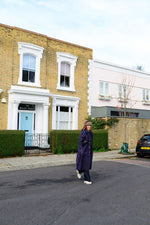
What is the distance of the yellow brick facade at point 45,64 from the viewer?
14016mm

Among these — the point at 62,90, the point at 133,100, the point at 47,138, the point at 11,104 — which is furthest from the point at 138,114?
the point at 11,104

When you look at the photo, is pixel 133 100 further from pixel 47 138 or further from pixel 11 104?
pixel 11 104

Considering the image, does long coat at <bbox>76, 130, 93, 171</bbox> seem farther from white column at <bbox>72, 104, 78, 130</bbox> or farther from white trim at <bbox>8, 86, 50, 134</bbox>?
white column at <bbox>72, 104, 78, 130</bbox>

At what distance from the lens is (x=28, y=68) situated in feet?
49.1

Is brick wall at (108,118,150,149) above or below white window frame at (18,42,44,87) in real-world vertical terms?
below

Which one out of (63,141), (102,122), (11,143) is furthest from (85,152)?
(102,122)

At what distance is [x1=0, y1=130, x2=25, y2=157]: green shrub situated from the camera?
11.3m

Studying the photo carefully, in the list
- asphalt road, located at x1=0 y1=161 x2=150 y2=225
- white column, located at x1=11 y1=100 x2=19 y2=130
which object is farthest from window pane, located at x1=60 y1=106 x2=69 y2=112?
asphalt road, located at x1=0 y1=161 x2=150 y2=225

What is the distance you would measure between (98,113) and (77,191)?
11304 millimetres

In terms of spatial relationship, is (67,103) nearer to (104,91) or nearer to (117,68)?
(104,91)

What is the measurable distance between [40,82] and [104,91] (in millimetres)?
5701

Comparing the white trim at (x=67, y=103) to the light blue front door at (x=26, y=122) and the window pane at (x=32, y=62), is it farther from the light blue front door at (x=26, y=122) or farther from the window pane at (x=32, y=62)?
the window pane at (x=32, y=62)

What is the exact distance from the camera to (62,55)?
1631 centimetres

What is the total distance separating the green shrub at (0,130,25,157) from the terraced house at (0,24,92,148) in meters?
2.12
